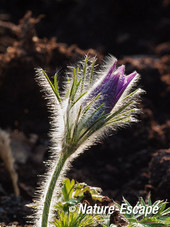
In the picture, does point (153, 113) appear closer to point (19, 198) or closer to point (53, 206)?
point (19, 198)

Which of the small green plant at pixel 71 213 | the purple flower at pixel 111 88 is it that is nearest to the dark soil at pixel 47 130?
the purple flower at pixel 111 88

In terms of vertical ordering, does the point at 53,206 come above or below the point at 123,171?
below

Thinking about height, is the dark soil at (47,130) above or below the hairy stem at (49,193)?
above

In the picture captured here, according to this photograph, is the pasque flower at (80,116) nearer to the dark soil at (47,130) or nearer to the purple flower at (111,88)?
the purple flower at (111,88)

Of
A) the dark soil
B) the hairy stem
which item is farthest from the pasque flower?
the dark soil

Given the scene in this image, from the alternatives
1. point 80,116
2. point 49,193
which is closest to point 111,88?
point 80,116

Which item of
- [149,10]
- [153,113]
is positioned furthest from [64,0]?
[153,113]

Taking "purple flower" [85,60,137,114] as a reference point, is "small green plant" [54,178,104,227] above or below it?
below

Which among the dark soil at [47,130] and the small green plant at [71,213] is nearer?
the small green plant at [71,213]

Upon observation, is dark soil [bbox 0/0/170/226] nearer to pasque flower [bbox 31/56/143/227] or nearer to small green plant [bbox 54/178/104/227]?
pasque flower [bbox 31/56/143/227]
